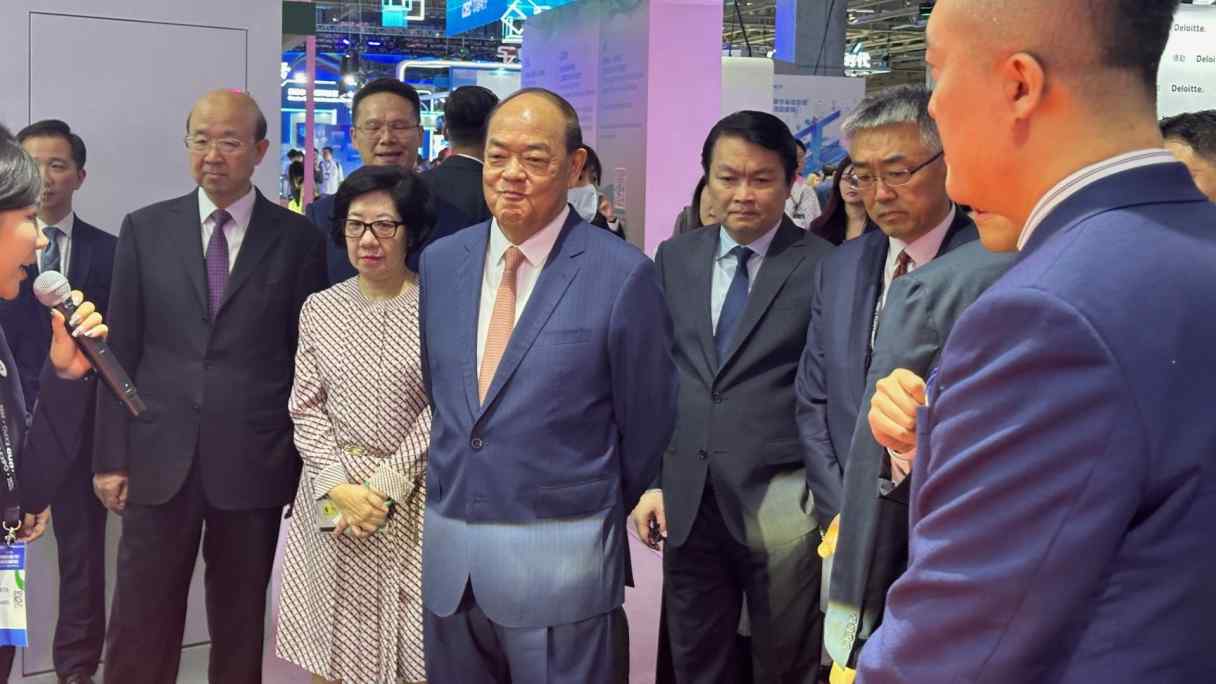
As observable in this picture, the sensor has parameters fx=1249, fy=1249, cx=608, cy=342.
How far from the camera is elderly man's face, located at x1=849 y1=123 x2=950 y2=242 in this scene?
9.04ft

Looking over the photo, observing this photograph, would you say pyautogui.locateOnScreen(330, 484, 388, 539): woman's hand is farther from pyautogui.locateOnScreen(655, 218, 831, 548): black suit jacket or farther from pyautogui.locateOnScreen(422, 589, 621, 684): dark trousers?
→ pyautogui.locateOnScreen(655, 218, 831, 548): black suit jacket

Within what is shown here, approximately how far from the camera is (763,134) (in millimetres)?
3426

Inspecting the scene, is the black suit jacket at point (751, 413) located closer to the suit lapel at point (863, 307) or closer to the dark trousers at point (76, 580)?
the suit lapel at point (863, 307)

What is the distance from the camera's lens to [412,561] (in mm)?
3334

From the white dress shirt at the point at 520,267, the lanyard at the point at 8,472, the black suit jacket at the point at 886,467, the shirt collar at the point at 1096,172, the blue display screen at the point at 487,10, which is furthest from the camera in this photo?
the blue display screen at the point at 487,10

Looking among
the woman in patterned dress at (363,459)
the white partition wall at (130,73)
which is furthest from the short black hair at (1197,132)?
the white partition wall at (130,73)

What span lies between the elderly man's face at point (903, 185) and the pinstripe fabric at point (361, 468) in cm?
128

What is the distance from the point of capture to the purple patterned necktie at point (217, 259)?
145 inches

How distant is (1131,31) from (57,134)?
3.95 meters

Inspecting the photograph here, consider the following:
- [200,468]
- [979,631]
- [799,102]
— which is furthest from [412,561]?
[799,102]

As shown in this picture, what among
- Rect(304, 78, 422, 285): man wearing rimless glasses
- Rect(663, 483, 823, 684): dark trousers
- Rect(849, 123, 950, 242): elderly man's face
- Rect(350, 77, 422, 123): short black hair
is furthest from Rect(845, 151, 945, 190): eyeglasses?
Rect(350, 77, 422, 123): short black hair

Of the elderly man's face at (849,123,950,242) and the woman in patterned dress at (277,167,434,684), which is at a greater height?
the elderly man's face at (849,123,950,242)

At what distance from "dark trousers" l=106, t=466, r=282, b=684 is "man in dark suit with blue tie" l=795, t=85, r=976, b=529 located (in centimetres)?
173

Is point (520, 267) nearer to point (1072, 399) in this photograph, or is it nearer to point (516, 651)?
point (516, 651)
